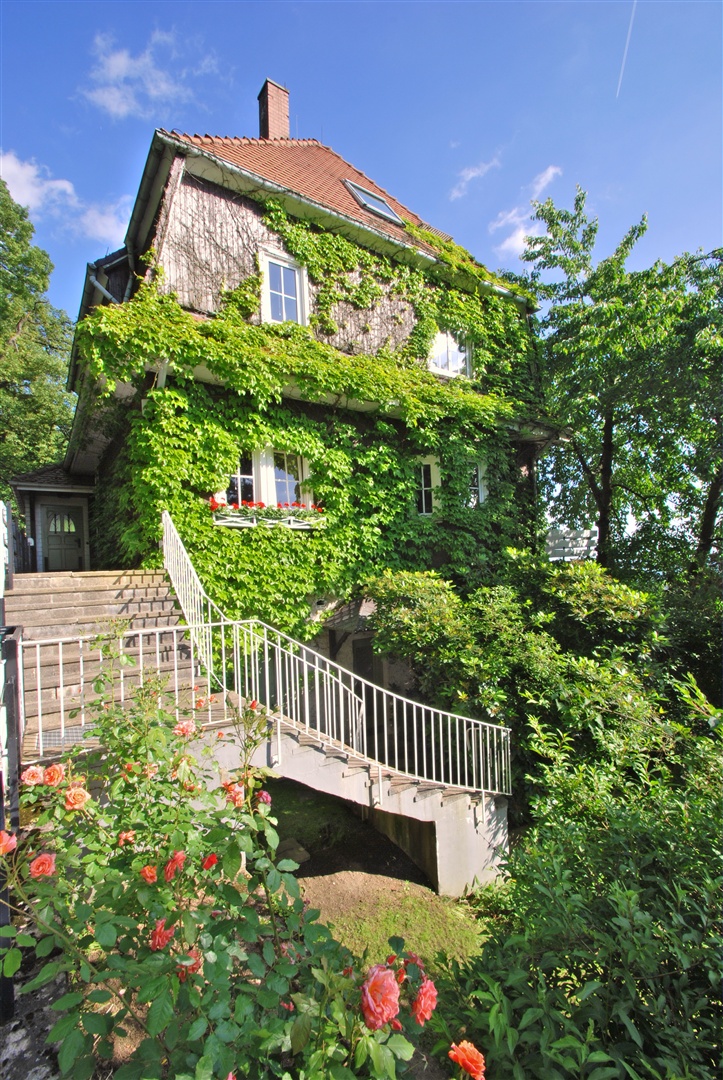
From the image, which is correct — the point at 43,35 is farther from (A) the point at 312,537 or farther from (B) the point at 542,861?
(B) the point at 542,861

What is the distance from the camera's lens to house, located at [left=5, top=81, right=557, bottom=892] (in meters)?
6.23

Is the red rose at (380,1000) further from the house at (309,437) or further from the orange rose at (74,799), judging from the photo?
the house at (309,437)

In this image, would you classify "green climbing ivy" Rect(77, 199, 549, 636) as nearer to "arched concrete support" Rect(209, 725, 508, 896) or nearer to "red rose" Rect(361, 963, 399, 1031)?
"arched concrete support" Rect(209, 725, 508, 896)

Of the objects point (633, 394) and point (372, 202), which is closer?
point (633, 394)

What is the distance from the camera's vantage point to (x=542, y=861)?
111 inches

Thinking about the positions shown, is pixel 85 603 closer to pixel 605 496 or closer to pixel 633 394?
pixel 633 394

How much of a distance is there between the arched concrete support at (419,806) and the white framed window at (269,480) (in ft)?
14.2

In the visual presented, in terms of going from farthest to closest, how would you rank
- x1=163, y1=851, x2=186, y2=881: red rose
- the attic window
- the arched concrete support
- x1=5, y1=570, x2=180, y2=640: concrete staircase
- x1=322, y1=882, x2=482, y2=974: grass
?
the attic window, x1=5, y1=570, x2=180, y2=640: concrete staircase, x1=322, y1=882, x2=482, y2=974: grass, the arched concrete support, x1=163, y1=851, x2=186, y2=881: red rose

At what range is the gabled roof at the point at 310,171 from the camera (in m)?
8.93

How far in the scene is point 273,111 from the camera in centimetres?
1214

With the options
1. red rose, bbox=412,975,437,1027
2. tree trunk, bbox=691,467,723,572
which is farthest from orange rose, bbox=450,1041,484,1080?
tree trunk, bbox=691,467,723,572

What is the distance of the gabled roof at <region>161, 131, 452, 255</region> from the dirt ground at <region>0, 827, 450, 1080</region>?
34.3ft

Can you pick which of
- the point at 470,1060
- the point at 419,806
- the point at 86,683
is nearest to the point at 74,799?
the point at 470,1060

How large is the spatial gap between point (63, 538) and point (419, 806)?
1281 centimetres
